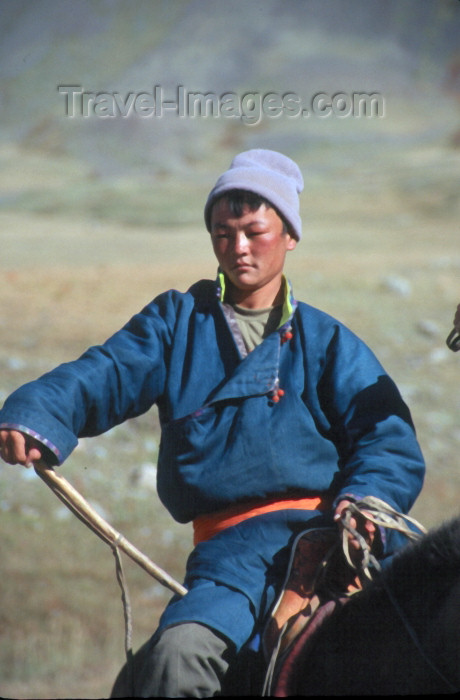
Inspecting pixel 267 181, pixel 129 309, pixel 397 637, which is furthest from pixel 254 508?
pixel 129 309

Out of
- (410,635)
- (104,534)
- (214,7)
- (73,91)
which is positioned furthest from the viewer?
(214,7)

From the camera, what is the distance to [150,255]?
19.8ft

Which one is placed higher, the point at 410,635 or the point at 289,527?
the point at 289,527

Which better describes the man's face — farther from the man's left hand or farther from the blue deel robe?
the man's left hand

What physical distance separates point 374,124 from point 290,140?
968 millimetres

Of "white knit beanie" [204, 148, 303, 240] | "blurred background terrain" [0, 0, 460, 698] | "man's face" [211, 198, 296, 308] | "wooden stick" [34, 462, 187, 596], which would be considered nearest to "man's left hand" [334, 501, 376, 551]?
"wooden stick" [34, 462, 187, 596]

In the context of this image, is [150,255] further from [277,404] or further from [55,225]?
[277,404]

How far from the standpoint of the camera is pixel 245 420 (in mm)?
1699

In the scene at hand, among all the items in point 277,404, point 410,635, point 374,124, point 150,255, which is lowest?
point 410,635

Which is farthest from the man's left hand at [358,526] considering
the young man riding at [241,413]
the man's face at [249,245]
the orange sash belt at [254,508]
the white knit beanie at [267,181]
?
the white knit beanie at [267,181]

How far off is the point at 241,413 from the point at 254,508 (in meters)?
0.17

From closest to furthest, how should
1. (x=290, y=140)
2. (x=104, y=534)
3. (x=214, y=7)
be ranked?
(x=104, y=534) → (x=214, y=7) → (x=290, y=140)

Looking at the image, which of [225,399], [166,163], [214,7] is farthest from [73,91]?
[225,399]

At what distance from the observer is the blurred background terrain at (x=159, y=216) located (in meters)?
4.04
